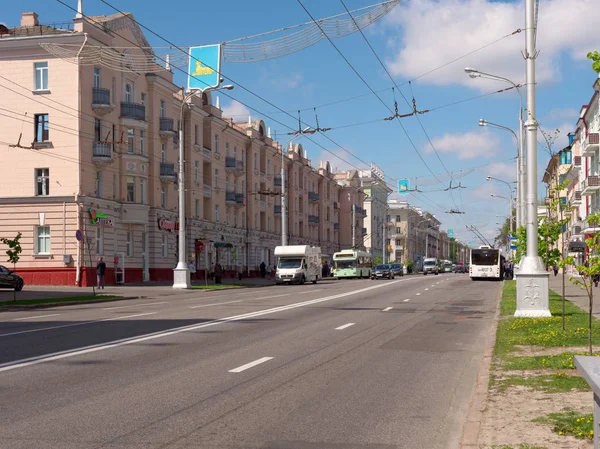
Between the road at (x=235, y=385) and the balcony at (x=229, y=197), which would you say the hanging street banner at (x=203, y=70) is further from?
the balcony at (x=229, y=197)

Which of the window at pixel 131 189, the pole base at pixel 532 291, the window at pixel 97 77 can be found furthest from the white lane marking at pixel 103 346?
the window at pixel 131 189

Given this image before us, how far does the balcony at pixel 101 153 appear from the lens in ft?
140

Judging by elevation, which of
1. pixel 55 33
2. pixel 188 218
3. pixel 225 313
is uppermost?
pixel 55 33

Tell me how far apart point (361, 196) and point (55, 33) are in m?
78.9

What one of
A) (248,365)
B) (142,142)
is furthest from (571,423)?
(142,142)

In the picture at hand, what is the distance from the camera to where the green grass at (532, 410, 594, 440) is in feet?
19.1

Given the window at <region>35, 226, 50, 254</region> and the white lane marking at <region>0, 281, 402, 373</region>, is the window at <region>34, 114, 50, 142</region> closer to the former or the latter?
the window at <region>35, 226, 50, 254</region>

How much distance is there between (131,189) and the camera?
4750cm

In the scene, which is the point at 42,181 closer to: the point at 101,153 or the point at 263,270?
the point at 101,153

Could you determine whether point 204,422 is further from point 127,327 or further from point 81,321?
point 81,321

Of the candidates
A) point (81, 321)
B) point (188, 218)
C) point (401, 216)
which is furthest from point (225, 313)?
point (401, 216)

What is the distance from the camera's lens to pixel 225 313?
770 inches

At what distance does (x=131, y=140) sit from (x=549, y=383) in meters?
41.9

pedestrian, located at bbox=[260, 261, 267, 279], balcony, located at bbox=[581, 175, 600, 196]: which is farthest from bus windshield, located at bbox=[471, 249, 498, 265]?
pedestrian, located at bbox=[260, 261, 267, 279]
